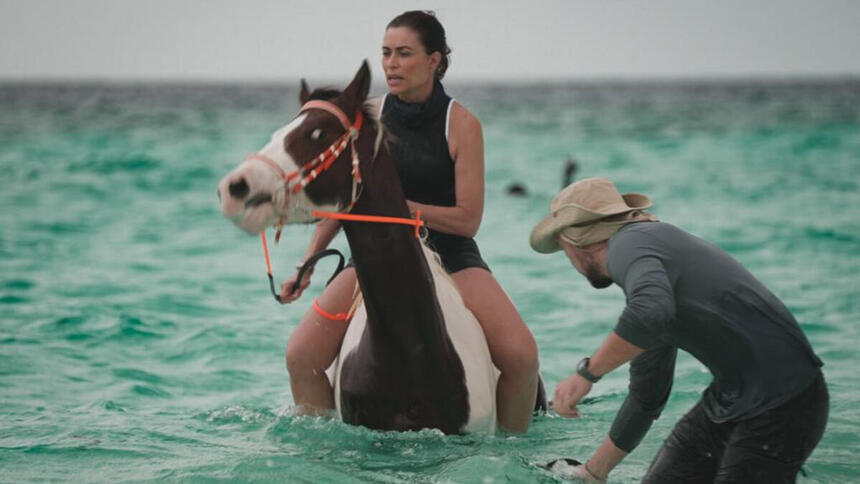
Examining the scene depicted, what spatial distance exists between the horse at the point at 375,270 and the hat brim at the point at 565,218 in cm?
66

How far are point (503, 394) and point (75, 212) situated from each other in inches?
549

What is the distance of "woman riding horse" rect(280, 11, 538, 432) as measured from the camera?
470 centimetres

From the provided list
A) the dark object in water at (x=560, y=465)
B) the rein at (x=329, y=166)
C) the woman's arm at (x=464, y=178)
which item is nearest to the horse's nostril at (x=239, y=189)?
the rein at (x=329, y=166)

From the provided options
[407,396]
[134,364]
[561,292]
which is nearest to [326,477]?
[407,396]

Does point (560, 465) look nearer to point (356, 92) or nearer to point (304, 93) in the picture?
point (356, 92)

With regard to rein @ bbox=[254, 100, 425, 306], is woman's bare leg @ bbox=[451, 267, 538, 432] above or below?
below

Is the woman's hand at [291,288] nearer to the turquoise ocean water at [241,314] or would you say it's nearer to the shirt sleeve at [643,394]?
the turquoise ocean water at [241,314]

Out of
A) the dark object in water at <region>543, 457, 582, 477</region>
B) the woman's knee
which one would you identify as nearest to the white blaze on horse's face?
the woman's knee

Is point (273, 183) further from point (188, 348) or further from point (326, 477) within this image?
point (188, 348)

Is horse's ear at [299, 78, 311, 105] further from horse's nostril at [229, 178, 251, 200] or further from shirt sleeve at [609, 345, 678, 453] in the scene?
shirt sleeve at [609, 345, 678, 453]

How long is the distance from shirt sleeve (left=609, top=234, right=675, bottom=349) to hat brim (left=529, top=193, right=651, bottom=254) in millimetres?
172

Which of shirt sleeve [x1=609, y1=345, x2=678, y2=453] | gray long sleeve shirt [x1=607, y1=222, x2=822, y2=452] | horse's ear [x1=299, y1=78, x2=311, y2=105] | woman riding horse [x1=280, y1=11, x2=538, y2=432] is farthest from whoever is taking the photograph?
woman riding horse [x1=280, y1=11, x2=538, y2=432]

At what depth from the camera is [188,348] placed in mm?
8812

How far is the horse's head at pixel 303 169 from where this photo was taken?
12.1ft
